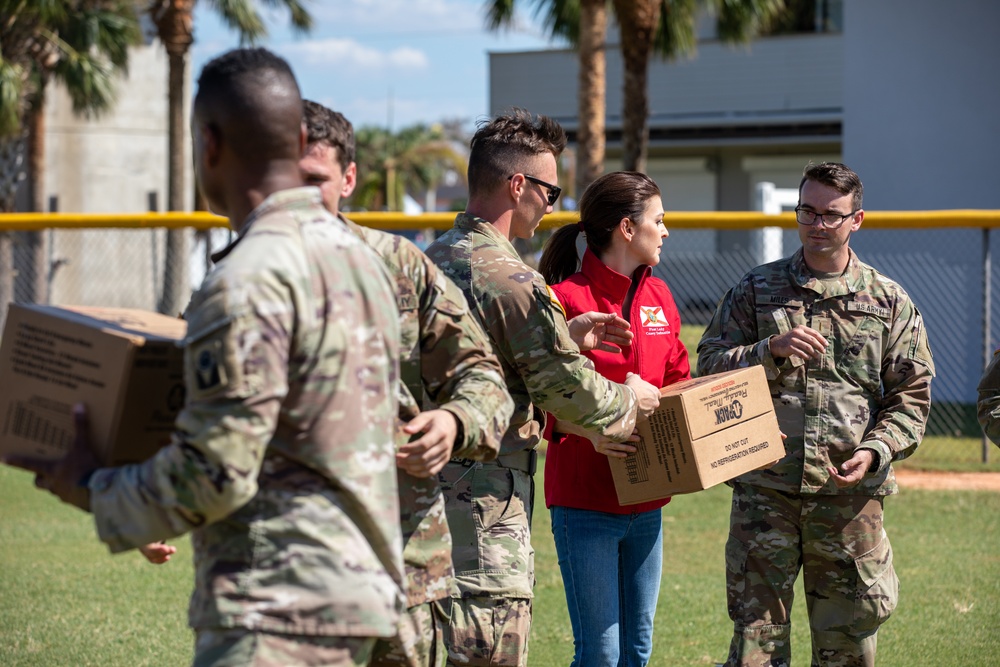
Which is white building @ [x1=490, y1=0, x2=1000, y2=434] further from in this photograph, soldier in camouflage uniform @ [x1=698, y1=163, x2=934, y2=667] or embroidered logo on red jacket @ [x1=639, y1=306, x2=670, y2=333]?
embroidered logo on red jacket @ [x1=639, y1=306, x2=670, y2=333]

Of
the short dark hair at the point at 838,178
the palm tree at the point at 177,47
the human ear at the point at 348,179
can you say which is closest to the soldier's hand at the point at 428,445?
the human ear at the point at 348,179

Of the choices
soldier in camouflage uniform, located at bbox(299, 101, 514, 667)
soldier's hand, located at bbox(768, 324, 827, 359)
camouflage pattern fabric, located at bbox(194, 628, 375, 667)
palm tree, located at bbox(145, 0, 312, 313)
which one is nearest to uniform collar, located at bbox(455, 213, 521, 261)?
soldier in camouflage uniform, located at bbox(299, 101, 514, 667)

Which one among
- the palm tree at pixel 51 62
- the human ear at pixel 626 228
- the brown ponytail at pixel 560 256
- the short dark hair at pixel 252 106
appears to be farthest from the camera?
the palm tree at pixel 51 62

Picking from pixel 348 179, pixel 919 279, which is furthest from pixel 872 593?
pixel 919 279

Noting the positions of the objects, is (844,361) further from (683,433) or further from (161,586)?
(161,586)

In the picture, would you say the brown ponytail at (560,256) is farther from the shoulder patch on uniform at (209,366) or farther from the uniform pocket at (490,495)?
the shoulder patch on uniform at (209,366)

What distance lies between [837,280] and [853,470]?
789 millimetres

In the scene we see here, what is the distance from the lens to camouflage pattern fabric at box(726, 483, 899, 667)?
177 inches

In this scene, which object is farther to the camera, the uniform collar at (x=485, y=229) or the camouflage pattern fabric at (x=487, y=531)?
the uniform collar at (x=485, y=229)

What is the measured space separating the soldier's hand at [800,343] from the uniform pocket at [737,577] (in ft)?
2.64

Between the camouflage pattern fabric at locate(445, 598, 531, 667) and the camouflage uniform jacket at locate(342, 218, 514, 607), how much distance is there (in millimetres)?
479

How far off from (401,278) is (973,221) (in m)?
8.32

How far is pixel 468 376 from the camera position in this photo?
3.08 metres

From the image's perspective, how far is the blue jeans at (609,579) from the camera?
416 cm
